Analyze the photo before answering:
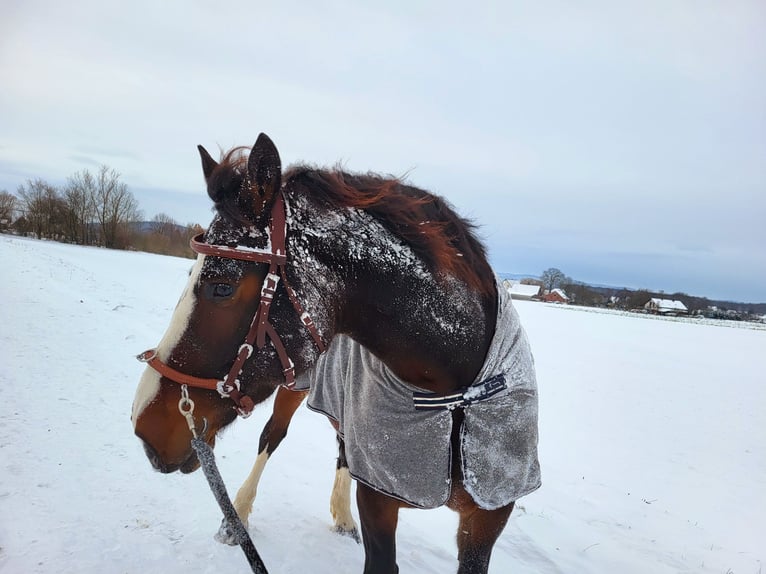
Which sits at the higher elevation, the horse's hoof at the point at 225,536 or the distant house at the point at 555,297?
the distant house at the point at 555,297

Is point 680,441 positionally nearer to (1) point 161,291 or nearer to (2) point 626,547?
(2) point 626,547

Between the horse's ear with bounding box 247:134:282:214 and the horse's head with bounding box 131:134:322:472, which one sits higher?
the horse's ear with bounding box 247:134:282:214

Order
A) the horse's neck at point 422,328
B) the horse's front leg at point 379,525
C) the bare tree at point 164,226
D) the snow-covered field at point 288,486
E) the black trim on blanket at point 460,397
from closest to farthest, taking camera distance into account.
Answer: the horse's neck at point 422,328 → the black trim on blanket at point 460,397 → the horse's front leg at point 379,525 → the snow-covered field at point 288,486 → the bare tree at point 164,226

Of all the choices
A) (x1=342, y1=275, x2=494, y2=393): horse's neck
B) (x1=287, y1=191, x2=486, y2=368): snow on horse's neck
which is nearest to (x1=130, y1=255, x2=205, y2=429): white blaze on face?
(x1=287, y1=191, x2=486, y2=368): snow on horse's neck

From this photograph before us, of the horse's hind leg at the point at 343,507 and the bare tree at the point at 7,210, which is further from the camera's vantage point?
the bare tree at the point at 7,210

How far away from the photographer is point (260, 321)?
1.47m

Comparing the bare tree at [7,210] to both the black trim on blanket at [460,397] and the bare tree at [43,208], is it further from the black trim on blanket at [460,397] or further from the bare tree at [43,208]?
the black trim on blanket at [460,397]

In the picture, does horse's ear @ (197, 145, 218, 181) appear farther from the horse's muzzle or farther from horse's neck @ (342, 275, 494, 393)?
the horse's muzzle

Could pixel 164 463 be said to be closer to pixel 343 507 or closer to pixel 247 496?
pixel 247 496

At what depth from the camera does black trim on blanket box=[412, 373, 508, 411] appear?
177 cm

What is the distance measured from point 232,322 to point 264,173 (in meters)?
0.55

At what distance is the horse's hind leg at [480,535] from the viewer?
200 cm

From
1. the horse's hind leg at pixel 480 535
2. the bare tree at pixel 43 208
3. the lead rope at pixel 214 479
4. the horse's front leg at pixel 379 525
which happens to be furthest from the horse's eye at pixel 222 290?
the bare tree at pixel 43 208

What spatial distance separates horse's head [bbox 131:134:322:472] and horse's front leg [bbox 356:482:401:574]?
0.86m
